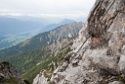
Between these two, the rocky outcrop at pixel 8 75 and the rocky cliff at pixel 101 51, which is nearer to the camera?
the rocky cliff at pixel 101 51

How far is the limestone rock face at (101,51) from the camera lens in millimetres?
47625

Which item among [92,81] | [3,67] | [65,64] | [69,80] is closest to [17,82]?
[3,67]

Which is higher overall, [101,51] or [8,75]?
[101,51]

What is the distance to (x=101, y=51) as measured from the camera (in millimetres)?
51094

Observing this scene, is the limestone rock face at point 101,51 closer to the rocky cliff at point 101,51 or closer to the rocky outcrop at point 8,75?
the rocky cliff at point 101,51

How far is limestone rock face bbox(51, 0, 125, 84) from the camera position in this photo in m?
47.6

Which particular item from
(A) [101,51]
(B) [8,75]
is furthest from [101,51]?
(B) [8,75]

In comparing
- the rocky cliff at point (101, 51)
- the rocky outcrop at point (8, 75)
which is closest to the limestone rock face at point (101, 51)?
the rocky cliff at point (101, 51)

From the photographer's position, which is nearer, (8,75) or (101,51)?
(101,51)

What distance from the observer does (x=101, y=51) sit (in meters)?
51.1

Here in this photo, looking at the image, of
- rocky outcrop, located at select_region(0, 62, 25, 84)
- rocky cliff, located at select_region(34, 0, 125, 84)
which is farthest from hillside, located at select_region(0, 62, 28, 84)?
rocky cliff, located at select_region(34, 0, 125, 84)

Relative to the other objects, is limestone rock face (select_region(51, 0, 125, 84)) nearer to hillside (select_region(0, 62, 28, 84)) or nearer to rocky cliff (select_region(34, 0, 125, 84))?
rocky cliff (select_region(34, 0, 125, 84))

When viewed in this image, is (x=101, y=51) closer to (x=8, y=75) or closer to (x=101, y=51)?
(x=101, y=51)

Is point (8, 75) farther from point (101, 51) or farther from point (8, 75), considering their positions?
point (101, 51)
